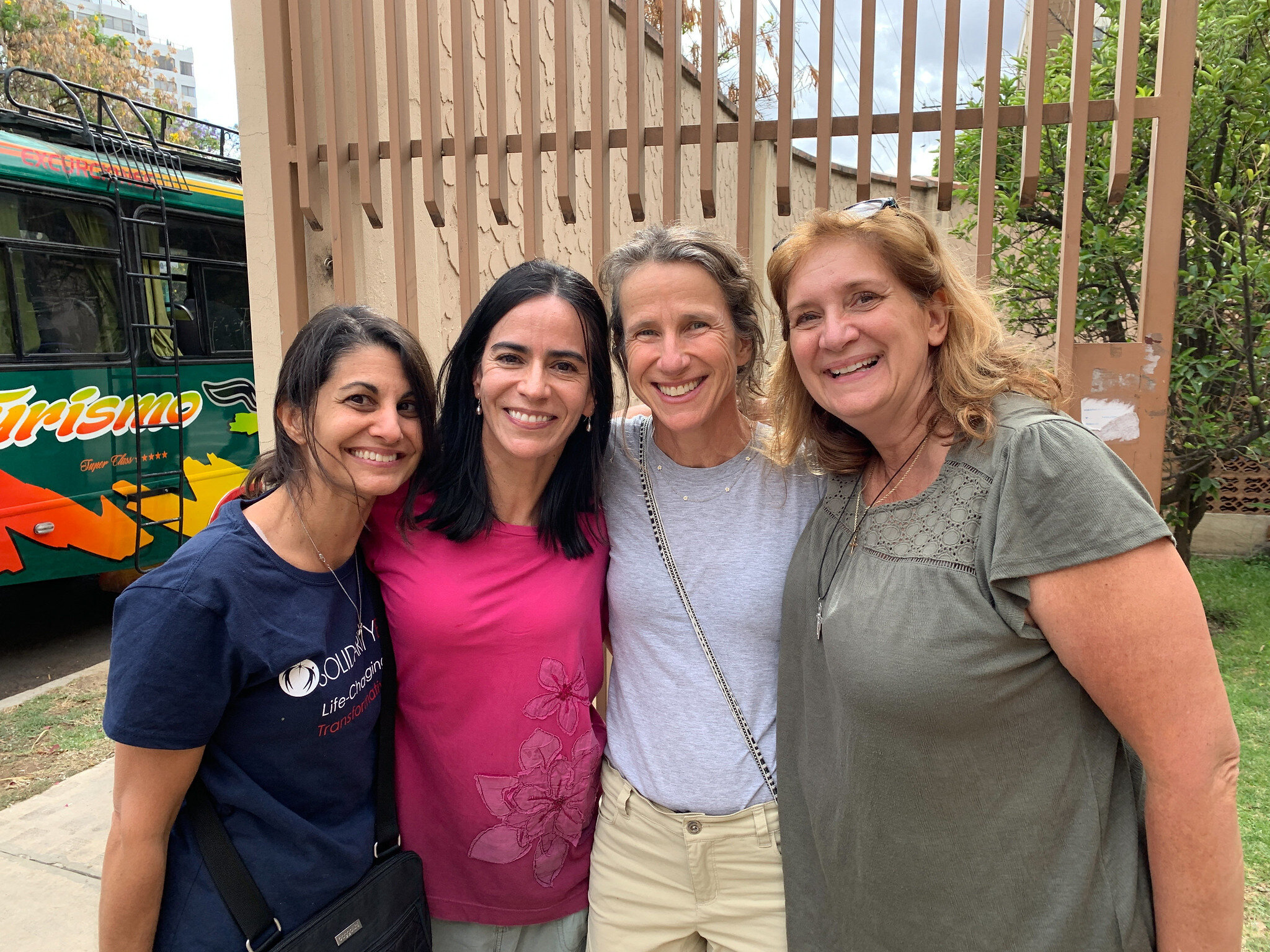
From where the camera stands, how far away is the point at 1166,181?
2.08m

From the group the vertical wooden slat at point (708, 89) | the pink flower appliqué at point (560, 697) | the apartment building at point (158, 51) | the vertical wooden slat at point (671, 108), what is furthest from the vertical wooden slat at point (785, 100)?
the apartment building at point (158, 51)

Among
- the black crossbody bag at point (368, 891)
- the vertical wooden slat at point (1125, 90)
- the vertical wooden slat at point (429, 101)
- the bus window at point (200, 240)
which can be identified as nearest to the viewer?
the black crossbody bag at point (368, 891)

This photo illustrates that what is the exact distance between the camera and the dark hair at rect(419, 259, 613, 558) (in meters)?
1.75

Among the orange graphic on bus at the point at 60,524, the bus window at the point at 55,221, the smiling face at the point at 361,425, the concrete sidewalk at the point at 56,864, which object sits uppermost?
the bus window at the point at 55,221

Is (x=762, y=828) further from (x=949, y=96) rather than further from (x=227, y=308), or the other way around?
(x=227, y=308)

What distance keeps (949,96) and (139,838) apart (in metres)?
2.34

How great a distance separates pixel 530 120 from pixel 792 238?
1.28 meters

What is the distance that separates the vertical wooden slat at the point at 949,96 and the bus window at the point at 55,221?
5964 mm

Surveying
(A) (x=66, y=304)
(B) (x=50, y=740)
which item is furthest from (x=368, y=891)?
(A) (x=66, y=304)

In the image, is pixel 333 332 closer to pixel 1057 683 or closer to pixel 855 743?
pixel 855 743

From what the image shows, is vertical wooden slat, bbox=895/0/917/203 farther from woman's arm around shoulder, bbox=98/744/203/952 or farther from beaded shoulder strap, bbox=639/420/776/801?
woman's arm around shoulder, bbox=98/744/203/952

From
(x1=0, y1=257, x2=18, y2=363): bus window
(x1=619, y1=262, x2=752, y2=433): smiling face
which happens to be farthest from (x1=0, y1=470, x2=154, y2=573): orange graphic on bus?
(x1=619, y1=262, x2=752, y2=433): smiling face

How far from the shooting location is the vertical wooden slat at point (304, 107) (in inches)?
105

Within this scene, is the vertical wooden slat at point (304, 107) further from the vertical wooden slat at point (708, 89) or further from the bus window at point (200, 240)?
the bus window at point (200, 240)
